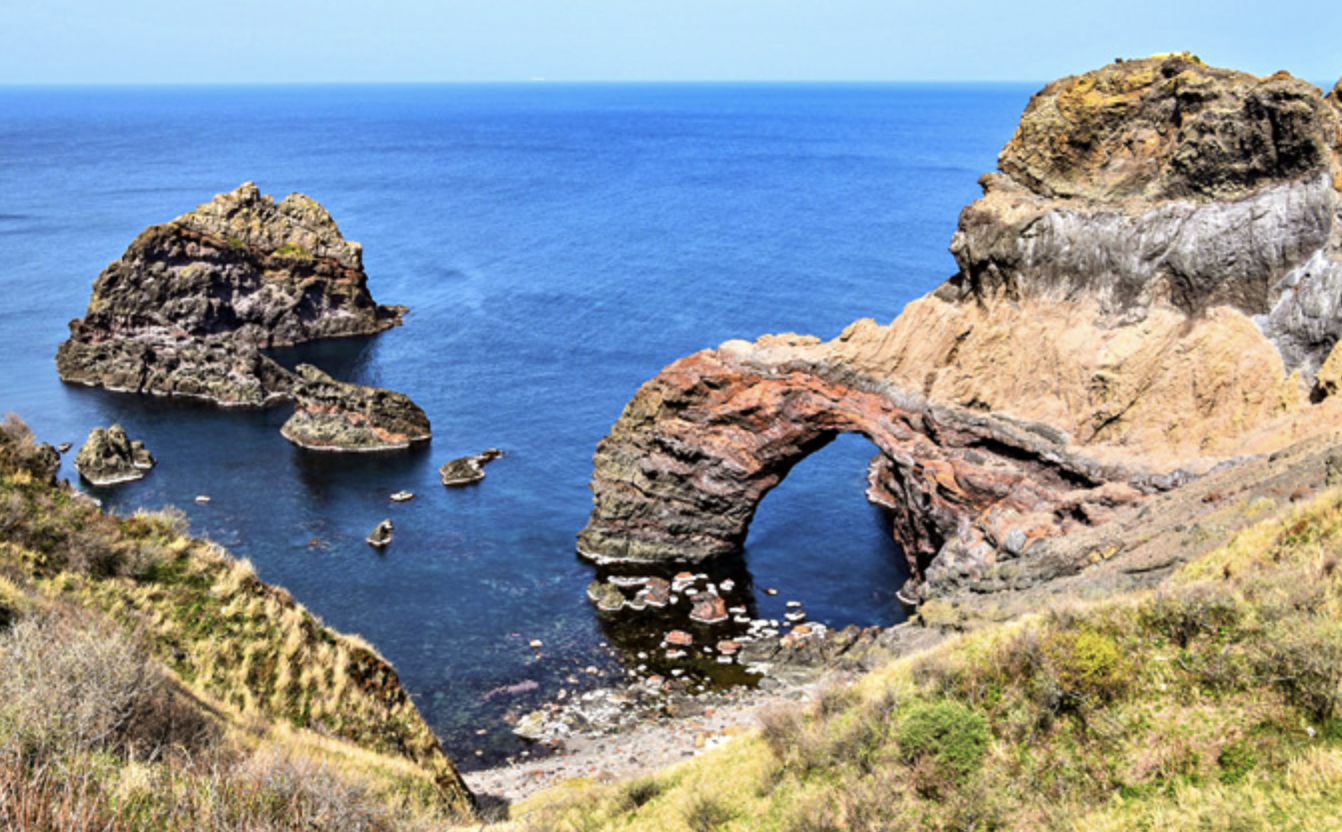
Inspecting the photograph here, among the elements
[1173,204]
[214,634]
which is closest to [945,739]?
[214,634]

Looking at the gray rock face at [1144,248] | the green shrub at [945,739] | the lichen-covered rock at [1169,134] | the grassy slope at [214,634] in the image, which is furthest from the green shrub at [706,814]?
the lichen-covered rock at [1169,134]

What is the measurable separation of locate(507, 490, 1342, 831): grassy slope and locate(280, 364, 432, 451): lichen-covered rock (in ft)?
214

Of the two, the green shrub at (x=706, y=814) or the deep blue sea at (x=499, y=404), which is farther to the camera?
the deep blue sea at (x=499, y=404)

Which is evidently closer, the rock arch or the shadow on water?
the rock arch

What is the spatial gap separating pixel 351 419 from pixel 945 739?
7361 centimetres

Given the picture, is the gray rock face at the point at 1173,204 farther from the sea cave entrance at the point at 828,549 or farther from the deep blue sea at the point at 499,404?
the deep blue sea at the point at 499,404

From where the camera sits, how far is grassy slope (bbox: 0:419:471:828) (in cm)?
2309

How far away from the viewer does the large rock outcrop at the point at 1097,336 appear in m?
43.7

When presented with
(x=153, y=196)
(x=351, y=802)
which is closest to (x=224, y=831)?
(x=351, y=802)

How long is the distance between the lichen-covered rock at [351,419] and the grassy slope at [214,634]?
53.6 metres

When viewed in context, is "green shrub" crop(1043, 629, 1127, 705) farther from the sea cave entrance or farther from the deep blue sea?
the sea cave entrance

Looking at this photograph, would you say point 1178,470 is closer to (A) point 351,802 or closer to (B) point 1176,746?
(B) point 1176,746

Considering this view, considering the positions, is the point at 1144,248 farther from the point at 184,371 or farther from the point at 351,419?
the point at 184,371

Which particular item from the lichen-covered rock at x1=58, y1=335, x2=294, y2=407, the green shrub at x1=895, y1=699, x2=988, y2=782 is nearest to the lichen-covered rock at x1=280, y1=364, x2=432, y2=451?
the lichen-covered rock at x1=58, y1=335, x2=294, y2=407
